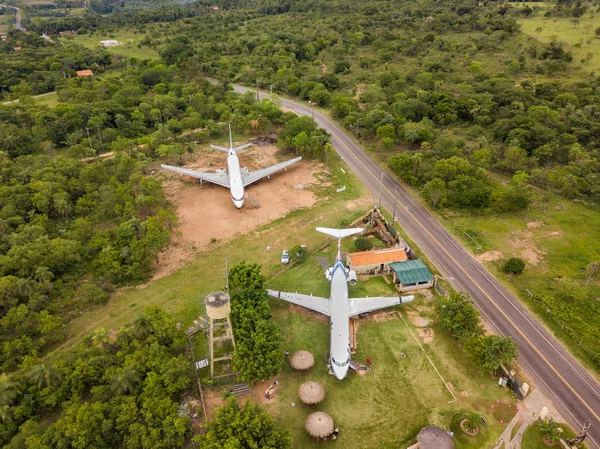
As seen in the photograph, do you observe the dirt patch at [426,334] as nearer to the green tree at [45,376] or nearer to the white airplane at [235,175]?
the white airplane at [235,175]

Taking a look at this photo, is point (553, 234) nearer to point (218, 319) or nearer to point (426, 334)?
point (426, 334)

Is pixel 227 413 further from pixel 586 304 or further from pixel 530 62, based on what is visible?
pixel 530 62

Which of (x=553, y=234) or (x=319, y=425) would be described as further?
(x=553, y=234)

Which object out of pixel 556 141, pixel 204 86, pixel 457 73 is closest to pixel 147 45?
pixel 204 86

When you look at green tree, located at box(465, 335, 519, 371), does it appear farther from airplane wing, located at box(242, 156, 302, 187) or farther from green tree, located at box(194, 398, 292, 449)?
airplane wing, located at box(242, 156, 302, 187)

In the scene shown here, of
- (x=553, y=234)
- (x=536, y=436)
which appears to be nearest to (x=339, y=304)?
Result: (x=536, y=436)

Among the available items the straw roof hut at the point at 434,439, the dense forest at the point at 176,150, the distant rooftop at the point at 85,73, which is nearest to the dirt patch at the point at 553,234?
the dense forest at the point at 176,150
